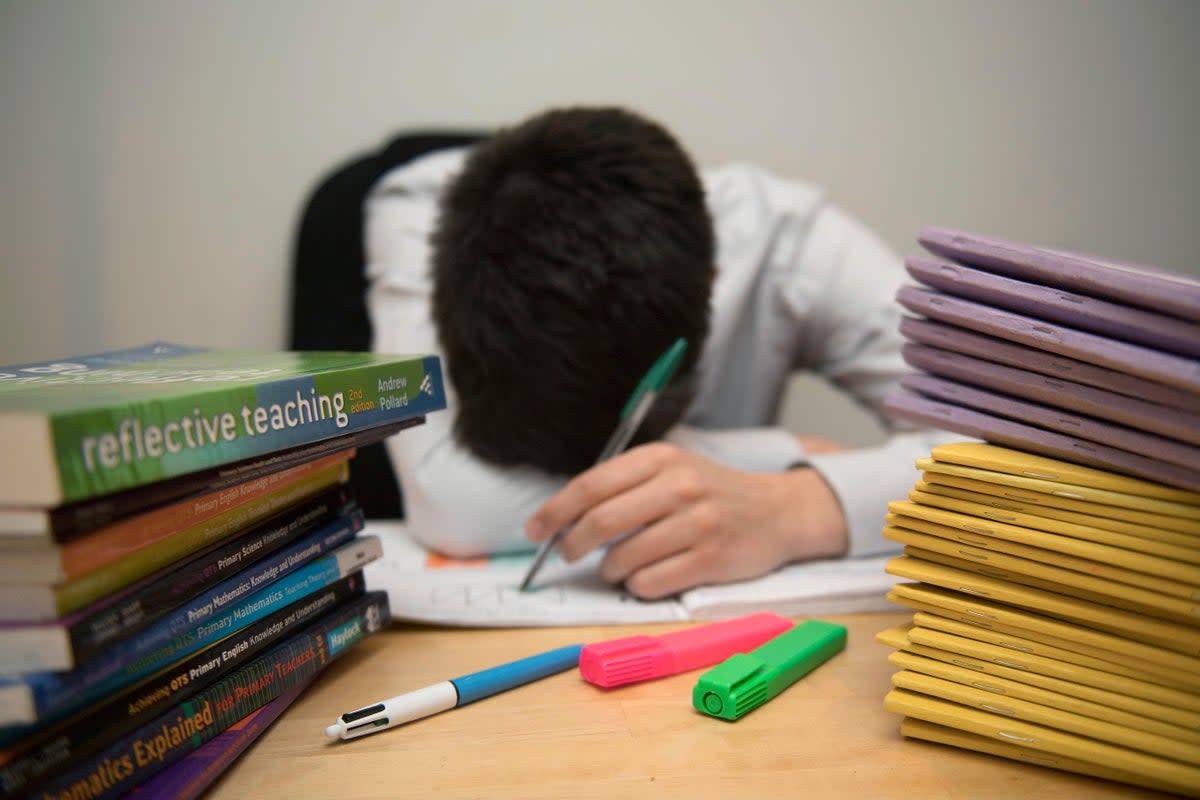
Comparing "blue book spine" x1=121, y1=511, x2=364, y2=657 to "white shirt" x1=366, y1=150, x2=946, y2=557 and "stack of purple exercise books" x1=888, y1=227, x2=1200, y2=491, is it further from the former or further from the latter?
"stack of purple exercise books" x1=888, y1=227, x2=1200, y2=491

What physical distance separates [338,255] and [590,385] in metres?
A: 0.52

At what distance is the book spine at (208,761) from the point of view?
0.40 metres

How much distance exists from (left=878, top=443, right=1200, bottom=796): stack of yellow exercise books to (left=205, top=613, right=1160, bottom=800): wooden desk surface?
0.9 inches

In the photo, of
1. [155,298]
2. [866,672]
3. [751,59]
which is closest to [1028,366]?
[866,672]

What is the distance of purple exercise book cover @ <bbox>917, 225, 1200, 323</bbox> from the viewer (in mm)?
388

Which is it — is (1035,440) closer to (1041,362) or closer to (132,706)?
(1041,362)

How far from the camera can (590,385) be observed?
2.25 ft

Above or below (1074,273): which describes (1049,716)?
below

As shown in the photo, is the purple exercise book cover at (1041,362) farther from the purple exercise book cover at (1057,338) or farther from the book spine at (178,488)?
the book spine at (178,488)

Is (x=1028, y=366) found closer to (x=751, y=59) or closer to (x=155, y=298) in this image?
(x=751, y=59)

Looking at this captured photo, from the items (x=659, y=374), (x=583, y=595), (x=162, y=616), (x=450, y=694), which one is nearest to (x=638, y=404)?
(x=659, y=374)

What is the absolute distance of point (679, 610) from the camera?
65cm

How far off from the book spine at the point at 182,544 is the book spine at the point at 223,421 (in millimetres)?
46

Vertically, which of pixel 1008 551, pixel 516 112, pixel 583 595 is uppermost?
pixel 516 112
